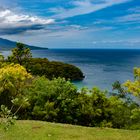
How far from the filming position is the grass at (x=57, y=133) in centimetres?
2445

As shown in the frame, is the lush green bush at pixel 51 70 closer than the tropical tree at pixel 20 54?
No

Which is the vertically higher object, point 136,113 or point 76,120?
point 136,113

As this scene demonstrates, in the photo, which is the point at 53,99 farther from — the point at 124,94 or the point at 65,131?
the point at 124,94

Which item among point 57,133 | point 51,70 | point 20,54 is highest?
point 20,54

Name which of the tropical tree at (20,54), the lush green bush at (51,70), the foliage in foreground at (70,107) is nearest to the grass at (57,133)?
the foliage in foreground at (70,107)

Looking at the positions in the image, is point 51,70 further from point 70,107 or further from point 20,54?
point 70,107

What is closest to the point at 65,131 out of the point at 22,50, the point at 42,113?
the point at 42,113

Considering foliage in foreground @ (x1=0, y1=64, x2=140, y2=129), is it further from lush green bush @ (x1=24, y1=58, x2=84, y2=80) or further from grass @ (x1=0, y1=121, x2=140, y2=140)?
Answer: lush green bush @ (x1=24, y1=58, x2=84, y2=80)

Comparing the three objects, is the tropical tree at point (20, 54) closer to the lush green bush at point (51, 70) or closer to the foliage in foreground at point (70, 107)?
the lush green bush at point (51, 70)

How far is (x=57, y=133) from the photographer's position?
2570cm

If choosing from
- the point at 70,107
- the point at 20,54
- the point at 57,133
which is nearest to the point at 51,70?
the point at 20,54

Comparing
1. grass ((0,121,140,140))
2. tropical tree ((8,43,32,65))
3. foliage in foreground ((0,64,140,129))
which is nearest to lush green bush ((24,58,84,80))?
tropical tree ((8,43,32,65))

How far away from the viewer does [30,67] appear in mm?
102125

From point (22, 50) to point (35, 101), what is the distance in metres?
53.7
